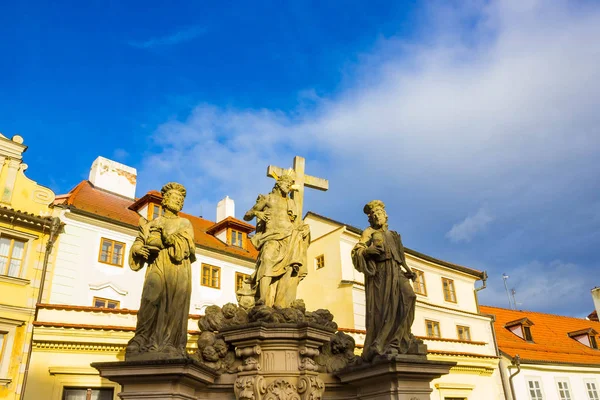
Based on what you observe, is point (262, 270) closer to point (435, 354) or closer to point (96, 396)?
point (96, 396)

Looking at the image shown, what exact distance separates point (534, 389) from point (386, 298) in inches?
815

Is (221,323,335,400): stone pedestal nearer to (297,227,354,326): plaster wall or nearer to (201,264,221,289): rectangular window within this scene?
(297,227,354,326): plaster wall

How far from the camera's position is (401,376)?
22.2 ft

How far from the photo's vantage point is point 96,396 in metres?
15.0

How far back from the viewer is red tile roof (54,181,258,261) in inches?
876

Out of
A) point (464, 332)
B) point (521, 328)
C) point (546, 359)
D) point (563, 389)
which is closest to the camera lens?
point (563, 389)

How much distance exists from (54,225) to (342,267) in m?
12.0

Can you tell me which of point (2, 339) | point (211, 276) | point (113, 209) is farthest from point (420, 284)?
point (2, 339)

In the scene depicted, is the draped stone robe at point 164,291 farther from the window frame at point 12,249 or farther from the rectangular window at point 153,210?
the rectangular window at point 153,210

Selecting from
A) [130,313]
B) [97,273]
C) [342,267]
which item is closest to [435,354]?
[342,267]

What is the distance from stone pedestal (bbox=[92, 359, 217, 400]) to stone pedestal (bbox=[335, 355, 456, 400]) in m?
2.33

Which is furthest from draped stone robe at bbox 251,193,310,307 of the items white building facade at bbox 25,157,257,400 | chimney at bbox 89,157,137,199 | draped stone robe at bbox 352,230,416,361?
chimney at bbox 89,157,137,199

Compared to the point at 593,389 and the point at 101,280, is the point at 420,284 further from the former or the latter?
the point at 101,280

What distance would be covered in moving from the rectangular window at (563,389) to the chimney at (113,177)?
73.5ft
